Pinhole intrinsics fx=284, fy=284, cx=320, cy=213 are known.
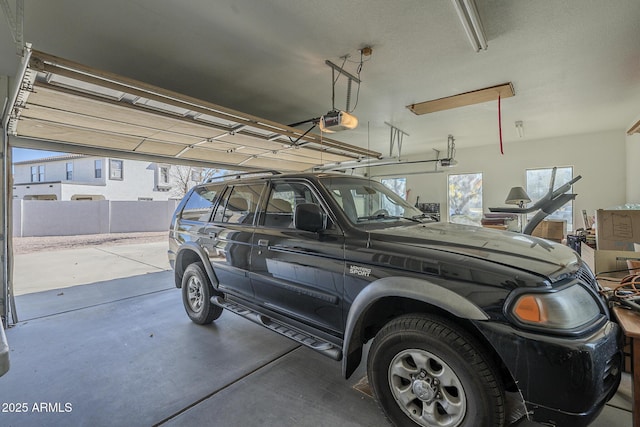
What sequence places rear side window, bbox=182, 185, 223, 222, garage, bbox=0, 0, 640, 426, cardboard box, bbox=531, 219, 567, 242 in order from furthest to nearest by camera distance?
cardboard box, bbox=531, 219, 567, 242
rear side window, bbox=182, 185, 223, 222
garage, bbox=0, 0, 640, 426

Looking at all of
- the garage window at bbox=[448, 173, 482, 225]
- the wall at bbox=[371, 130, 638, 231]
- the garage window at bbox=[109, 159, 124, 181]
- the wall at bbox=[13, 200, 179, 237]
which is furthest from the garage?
the garage window at bbox=[109, 159, 124, 181]

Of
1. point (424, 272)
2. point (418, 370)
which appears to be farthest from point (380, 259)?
point (418, 370)

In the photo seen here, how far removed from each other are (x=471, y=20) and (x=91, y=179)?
70.5 feet

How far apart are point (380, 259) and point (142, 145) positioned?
490 centimetres

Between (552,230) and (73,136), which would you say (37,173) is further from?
(552,230)

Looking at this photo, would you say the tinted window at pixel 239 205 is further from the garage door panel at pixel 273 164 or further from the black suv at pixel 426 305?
the garage door panel at pixel 273 164

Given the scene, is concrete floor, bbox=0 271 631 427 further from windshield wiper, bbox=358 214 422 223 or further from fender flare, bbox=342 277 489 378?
windshield wiper, bbox=358 214 422 223

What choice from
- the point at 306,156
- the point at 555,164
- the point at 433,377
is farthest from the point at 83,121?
the point at 555,164

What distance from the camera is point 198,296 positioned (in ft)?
11.3

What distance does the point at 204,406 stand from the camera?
202 centimetres

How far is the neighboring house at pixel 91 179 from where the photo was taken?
16.1 metres

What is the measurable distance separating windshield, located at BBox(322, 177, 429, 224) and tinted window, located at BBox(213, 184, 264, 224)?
33.5 inches

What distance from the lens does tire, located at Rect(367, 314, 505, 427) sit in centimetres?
142

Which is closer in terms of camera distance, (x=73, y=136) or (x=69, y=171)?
(x=73, y=136)
